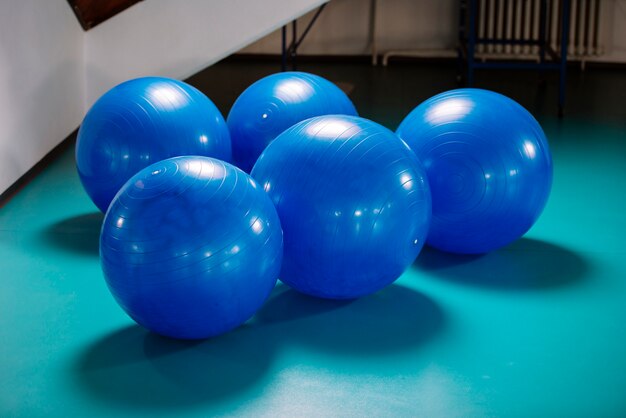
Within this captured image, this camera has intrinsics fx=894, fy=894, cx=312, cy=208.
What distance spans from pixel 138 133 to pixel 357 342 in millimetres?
1443

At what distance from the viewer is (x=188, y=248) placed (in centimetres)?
263

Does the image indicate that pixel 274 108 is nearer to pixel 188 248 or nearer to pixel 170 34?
pixel 188 248

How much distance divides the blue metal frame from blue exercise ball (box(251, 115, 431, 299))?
3.83m

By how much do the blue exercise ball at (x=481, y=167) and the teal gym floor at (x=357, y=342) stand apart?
19 cm

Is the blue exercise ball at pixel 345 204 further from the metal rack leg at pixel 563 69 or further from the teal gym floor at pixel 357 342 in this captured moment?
the metal rack leg at pixel 563 69

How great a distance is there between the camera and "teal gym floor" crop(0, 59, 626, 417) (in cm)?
254

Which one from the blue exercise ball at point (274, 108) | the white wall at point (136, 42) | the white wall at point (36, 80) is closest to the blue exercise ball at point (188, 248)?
the blue exercise ball at point (274, 108)

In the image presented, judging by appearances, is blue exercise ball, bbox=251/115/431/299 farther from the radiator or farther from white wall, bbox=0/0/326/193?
the radiator

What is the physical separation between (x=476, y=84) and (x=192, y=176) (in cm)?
547

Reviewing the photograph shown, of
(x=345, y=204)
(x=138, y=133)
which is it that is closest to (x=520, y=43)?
(x=138, y=133)

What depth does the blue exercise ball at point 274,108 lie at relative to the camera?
4.09 metres

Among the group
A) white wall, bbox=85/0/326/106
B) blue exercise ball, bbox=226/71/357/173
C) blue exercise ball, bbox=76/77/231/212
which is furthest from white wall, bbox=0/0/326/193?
blue exercise ball, bbox=226/71/357/173

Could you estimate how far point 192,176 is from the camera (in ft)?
9.06

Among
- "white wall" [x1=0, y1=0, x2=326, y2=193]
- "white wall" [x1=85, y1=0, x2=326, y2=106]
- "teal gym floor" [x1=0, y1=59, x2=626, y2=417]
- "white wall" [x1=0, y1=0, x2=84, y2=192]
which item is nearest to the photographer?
"teal gym floor" [x1=0, y1=59, x2=626, y2=417]
